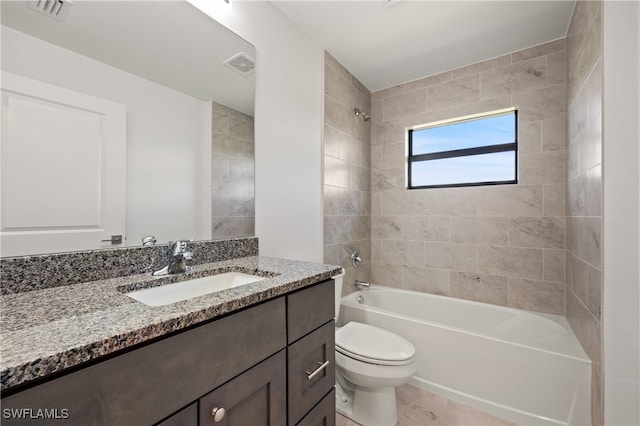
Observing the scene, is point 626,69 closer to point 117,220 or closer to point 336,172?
point 336,172

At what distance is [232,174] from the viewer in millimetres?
1456

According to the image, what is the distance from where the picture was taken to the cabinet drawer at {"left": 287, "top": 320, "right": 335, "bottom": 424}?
0.89 metres

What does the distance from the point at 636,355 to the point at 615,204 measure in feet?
2.18

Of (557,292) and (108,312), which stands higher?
(108,312)

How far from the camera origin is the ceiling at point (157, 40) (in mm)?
868

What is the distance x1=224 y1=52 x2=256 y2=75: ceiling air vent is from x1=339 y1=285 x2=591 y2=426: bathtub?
1.85 m

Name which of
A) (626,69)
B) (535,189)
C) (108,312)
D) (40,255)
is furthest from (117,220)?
(535,189)

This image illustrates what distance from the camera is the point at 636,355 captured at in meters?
1.20

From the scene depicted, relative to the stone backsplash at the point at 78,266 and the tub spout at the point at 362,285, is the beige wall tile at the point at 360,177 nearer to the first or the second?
the tub spout at the point at 362,285

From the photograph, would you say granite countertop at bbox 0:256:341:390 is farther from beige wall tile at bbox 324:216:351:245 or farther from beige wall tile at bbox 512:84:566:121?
beige wall tile at bbox 512:84:566:121

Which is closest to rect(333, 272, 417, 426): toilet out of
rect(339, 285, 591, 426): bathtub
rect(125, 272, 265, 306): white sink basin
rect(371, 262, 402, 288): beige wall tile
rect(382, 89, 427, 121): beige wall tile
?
rect(339, 285, 591, 426): bathtub

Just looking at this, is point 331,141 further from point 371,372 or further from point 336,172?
point 371,372

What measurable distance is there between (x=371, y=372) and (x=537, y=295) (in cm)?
157

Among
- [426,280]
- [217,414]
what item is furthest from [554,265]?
[217,414]
